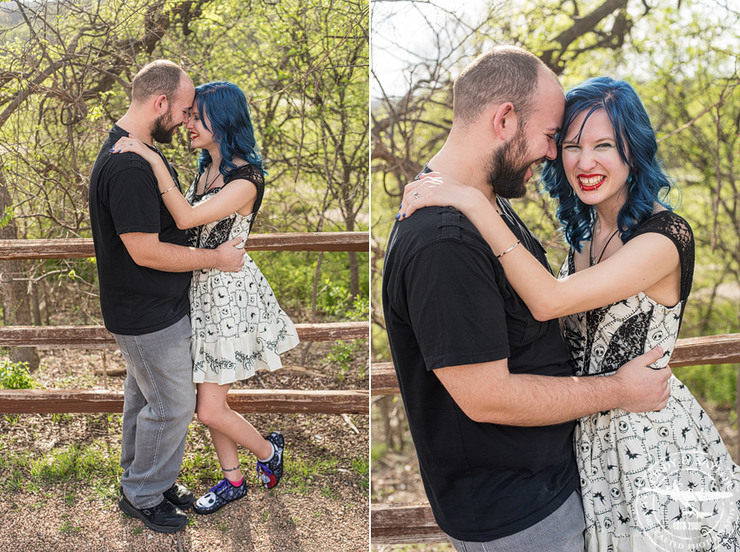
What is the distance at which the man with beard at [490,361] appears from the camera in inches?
46.4

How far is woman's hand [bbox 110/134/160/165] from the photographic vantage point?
2236mm

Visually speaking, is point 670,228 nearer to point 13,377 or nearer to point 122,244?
point 122,244

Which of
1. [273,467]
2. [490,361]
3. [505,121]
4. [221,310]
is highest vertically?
[505,121]

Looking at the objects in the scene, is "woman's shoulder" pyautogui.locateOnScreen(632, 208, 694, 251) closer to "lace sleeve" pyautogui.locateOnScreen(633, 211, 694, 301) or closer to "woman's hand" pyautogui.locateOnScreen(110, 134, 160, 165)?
"lace sleeve" pyautogui.locateOnScreen(633, 211, 694, 301)

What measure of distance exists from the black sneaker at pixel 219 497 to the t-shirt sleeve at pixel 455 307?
1.96m

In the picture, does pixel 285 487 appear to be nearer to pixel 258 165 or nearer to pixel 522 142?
pixel 258 165

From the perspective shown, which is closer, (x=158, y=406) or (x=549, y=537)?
(x=549, y=537)

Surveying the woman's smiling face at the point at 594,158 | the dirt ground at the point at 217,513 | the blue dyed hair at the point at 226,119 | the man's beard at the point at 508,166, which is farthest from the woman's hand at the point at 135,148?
the dirt ground at the point at 217,513

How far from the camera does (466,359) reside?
1168mm

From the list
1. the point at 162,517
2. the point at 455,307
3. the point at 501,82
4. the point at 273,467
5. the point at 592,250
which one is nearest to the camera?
the point at 455,307

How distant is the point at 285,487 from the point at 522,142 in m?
2.22

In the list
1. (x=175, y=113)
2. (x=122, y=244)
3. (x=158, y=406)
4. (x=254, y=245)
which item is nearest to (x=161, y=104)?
(x=175, y=113)

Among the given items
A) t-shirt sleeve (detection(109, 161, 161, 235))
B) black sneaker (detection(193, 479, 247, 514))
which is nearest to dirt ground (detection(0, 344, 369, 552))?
black sneaker (detection(193, 479, 247, 514))

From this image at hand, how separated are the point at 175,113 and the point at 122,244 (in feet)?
1.83
